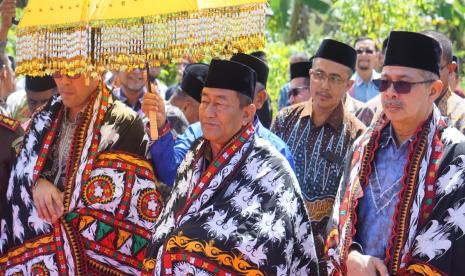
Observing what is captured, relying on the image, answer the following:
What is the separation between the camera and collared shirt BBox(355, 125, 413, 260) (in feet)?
16.4

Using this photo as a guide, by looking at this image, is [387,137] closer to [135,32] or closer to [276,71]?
[135,32]

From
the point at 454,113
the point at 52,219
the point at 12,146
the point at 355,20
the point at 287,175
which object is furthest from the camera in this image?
the point at 355,20

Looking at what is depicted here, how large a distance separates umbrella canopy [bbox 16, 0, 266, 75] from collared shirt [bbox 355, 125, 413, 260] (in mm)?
956

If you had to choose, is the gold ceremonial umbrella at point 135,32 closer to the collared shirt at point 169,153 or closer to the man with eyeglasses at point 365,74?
the collared shirt at point 169,153

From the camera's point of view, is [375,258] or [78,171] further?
[78,171]

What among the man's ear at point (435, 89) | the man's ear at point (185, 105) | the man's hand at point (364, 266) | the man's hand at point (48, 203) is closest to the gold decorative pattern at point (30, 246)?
the man's hand at point (48, 203)

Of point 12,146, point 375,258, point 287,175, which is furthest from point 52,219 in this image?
point 375,258

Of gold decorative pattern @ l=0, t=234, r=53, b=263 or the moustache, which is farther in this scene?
gold decorative pattern @ l=0, t=234, r=53, b=263

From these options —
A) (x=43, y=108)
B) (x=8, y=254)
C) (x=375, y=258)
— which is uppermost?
(x=43, y=108)

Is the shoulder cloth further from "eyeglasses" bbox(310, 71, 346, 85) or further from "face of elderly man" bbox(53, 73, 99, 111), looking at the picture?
"eyeglasses" bbox(310, 71, 346, 85)

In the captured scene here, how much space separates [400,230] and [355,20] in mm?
10473

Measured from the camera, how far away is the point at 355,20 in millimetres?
15000

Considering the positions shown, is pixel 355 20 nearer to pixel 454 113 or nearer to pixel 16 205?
pixel 454 113

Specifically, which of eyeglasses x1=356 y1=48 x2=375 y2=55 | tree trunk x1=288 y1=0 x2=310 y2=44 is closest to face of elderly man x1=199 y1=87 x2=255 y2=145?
eyeglasses x1=356 y1=48 x2=375 y2=55
